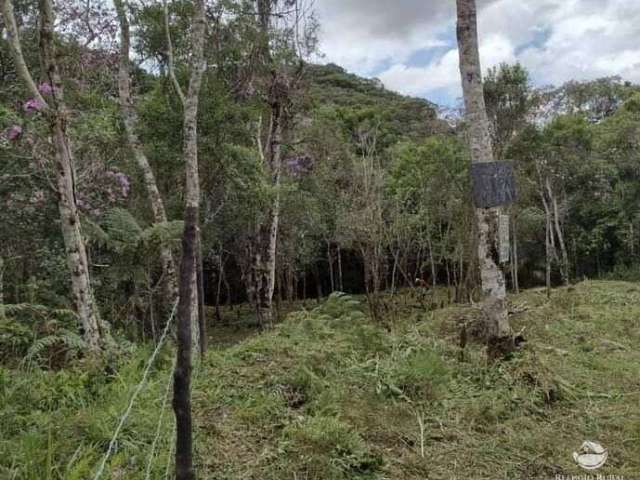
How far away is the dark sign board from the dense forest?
0.08 m

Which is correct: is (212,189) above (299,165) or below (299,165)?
below

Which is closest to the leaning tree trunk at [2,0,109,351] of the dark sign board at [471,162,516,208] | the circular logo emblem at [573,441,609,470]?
the dark sign board at [471,162,516,208]

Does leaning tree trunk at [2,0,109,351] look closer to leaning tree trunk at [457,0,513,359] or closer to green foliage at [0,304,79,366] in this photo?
green foliage at [0,304,79,366]

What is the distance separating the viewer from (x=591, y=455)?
8.71ft

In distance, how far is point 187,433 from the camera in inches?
62.0

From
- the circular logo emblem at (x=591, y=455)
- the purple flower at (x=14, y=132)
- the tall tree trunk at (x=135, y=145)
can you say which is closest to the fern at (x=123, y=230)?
the tall tree trunk at (x=135, y=145)

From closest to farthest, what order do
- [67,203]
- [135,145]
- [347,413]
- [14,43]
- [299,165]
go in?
1. [347,413]
2. [14,43]
3. [67,203]
4. [135,145]
5. [299,165]

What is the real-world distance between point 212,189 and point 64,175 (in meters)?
4.99

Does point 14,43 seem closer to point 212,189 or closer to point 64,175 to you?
point 64,175

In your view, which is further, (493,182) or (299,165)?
(299,165)

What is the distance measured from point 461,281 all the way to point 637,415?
428 inches

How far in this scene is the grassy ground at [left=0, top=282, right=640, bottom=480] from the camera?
2.38 m

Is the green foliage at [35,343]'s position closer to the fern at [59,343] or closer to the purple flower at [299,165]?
the fern at [59,343]

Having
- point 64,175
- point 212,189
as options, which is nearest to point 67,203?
point 64,175
